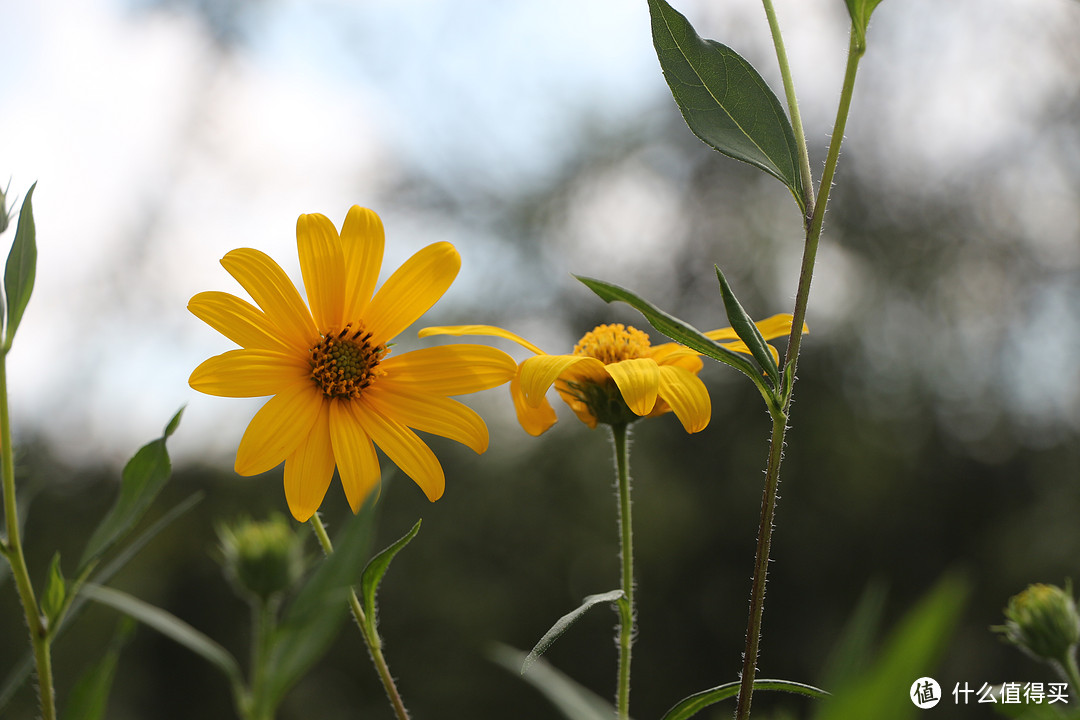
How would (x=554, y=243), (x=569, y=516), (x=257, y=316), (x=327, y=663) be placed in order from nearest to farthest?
(x=257, y=316) → (x=327, y=663) → (x=569, y=516) → (x=554, y=243)

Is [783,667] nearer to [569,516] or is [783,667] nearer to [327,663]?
[569,516]

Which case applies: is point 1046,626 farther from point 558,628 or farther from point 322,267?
point 322,267

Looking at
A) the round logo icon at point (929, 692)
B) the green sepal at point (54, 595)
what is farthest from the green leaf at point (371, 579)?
the round logo icon at point (929, 692)

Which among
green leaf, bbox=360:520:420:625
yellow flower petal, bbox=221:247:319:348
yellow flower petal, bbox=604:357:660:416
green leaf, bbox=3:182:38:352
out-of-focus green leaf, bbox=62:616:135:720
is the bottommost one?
out-of-focus green leaf, bbox=62:616:135:720

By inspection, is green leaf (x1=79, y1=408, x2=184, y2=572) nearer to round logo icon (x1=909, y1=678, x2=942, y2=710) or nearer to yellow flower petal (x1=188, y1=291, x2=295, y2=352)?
yellow flower petal (x1=188, y1=291, x2=295, y2=352)

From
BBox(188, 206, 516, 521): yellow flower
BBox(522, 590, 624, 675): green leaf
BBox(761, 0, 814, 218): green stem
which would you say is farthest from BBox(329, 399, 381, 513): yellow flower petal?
BBox(761, 0, 814, 218): green stem

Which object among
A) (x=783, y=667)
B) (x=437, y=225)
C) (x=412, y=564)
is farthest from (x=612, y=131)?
(x=783, y=667)

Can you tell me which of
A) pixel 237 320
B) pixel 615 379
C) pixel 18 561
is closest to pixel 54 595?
pixel 18 561
